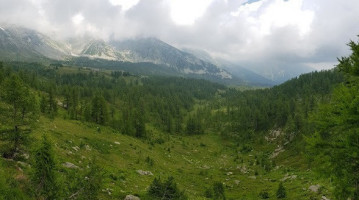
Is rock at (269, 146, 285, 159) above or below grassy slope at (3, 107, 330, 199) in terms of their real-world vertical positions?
below

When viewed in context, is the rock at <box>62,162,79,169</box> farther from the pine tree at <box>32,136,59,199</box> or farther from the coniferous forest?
the pine tree at <box>32,136,59,199</box>

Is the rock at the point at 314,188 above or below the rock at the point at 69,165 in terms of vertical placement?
below

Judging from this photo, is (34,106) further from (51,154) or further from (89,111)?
(89,111)

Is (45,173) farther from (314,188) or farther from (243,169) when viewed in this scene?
(243,169)

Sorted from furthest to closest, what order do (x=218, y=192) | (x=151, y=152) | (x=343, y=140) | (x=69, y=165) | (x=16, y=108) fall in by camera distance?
(x=151, y=152), (x=218, y=192), (x=69, y=165), (x=16, y=108), (x=343, y=140)

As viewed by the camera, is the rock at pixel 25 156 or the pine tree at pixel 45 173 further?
the rock at pixel 25 156

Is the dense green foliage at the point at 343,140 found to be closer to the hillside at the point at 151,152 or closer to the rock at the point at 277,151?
the hillside at the point at 151,152

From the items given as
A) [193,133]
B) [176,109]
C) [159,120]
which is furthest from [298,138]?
[176,109]

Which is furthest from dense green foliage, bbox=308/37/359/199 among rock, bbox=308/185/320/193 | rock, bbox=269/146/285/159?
rock, bbox=269/146/285/159

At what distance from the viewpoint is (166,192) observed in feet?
67.6

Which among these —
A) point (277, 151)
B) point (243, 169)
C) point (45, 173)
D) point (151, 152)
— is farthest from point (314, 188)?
point (277, 151)

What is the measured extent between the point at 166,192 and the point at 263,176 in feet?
148

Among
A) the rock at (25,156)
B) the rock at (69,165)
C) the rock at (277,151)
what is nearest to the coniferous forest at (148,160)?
the rock at (277,151)

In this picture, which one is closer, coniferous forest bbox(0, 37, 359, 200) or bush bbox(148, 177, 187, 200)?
coniferous forest bbox(0, 37, 359, 200)
